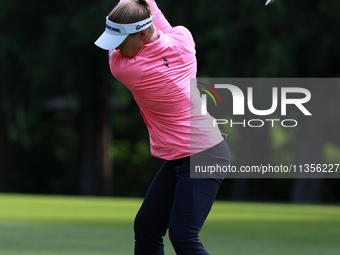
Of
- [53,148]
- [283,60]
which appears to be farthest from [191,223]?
[53,148]

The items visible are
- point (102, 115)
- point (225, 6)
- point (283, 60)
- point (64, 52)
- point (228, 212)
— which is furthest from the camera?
point (102, 115)

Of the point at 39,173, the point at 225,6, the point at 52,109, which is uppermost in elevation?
the point at 225,6

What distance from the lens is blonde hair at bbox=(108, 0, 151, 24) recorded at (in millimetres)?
4312

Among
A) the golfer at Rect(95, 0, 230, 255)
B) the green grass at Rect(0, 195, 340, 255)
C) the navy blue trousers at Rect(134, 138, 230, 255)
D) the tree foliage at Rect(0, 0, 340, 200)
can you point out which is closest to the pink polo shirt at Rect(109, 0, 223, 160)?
the golfer at Rect(95, 0, 230, 255)

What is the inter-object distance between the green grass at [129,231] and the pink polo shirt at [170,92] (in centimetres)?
329

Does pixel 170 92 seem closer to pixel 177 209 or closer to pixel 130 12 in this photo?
pixel 130 12

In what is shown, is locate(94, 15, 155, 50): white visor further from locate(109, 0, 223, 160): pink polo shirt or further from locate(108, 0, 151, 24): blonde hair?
locate(109, 0, 223, 160): pink polo shirt

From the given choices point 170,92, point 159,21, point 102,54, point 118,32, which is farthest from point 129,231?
point 102,54

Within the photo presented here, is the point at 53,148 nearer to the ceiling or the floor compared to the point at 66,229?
nearer to the floor

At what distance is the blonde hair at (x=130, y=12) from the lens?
431cm

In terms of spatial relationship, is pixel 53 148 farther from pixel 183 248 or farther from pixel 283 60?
pixel 183 248

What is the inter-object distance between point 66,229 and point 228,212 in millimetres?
4358

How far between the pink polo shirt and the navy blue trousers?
0.10m

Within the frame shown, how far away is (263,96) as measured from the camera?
18.0m
